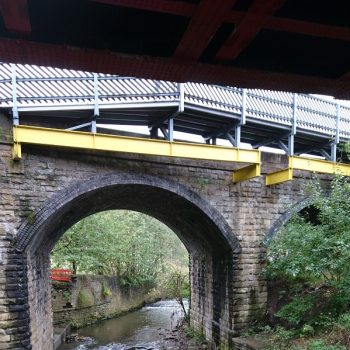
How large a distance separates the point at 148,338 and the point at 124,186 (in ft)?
23.2

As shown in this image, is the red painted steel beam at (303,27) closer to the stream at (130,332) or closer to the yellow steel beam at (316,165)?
the yellow steel beam at (316,165)

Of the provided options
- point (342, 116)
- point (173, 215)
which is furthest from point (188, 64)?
point (342, 116)

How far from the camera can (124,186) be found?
867 cm

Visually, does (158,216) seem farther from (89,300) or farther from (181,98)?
(89,300)

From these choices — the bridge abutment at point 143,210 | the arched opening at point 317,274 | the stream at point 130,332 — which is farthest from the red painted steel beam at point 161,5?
the stream at point 130,332

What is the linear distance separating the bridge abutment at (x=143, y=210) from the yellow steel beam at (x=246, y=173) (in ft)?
0.64

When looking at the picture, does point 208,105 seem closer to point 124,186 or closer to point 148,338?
point 124,186

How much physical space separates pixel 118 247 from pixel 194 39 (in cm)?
1596

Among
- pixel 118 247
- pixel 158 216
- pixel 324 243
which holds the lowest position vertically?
pixel 118 247

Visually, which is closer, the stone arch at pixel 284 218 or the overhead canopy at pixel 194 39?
the overhead canopy at pixel 194 39

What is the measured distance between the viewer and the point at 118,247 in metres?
17.5

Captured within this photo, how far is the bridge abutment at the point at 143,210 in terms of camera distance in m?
7.32

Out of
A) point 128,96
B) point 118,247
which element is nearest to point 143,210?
point 128,96

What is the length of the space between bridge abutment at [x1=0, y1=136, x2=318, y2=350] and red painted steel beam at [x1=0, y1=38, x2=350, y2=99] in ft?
17.6
